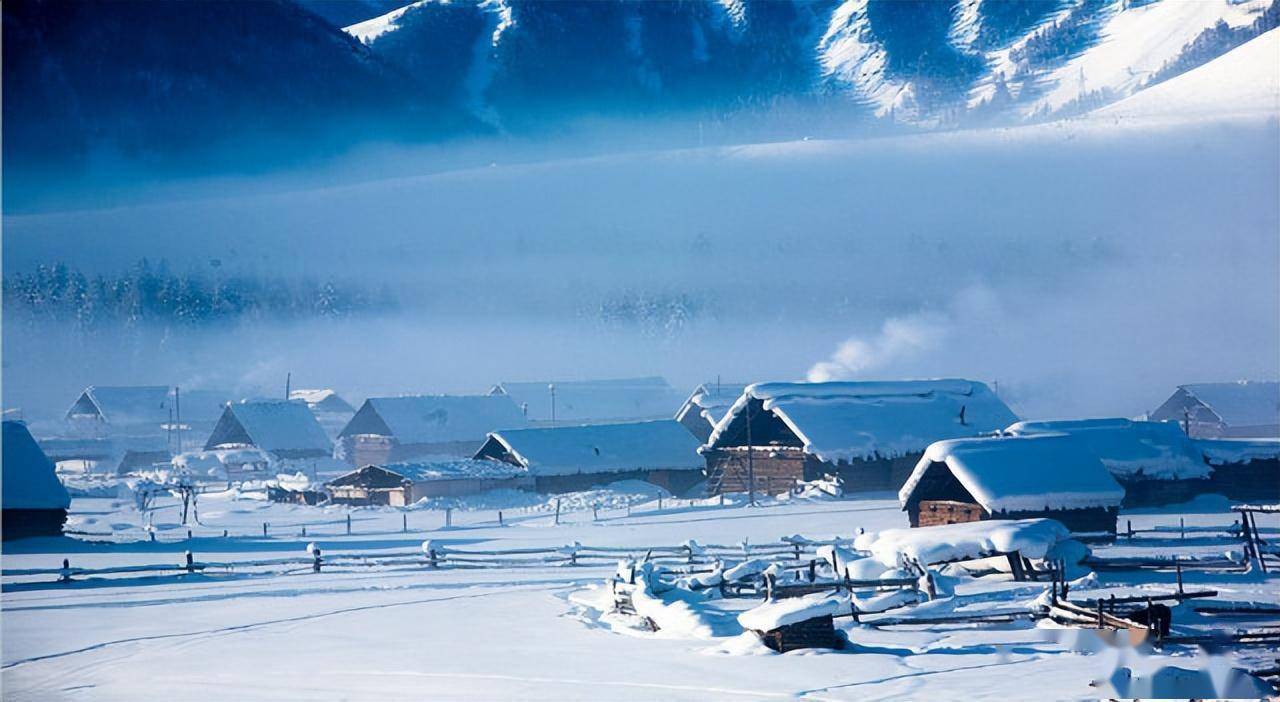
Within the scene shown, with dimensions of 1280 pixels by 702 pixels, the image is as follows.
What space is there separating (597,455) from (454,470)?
641 cm

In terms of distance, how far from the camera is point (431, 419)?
277 feet

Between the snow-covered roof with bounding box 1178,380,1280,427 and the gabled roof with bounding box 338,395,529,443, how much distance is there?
40932mm

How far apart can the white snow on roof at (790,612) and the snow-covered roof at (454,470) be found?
126 feet

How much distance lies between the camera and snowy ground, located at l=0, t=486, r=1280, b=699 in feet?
59.9

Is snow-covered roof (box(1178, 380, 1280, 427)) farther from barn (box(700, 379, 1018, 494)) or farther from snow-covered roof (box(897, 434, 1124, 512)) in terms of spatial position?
snow-covered roof (box(897, 434, 1124, 512))

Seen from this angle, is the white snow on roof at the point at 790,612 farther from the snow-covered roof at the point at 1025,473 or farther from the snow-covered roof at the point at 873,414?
the snow-covered roof at the point at 873,414

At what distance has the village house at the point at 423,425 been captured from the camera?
84000mm

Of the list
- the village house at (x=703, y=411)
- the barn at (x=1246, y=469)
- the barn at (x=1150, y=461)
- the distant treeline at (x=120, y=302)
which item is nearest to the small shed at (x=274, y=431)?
the village house at (x=703, y=411)

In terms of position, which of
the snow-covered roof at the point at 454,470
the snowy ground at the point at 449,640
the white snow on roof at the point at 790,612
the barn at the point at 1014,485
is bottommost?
the snowy ground at the point at 449,640

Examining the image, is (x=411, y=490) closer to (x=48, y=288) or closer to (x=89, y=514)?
(x=89, y=514)

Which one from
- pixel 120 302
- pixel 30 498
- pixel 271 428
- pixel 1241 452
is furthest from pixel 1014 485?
pixel 120 302

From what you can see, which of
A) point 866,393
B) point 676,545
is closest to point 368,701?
point 676,545

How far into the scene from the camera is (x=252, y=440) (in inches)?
3388

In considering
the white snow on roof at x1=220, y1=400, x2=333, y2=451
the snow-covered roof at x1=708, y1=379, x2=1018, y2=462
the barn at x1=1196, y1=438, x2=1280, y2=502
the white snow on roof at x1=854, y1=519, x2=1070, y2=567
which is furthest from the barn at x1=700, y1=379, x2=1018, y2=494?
the white snow on roof at x1=220, y1=400, x2=333, y2=451
